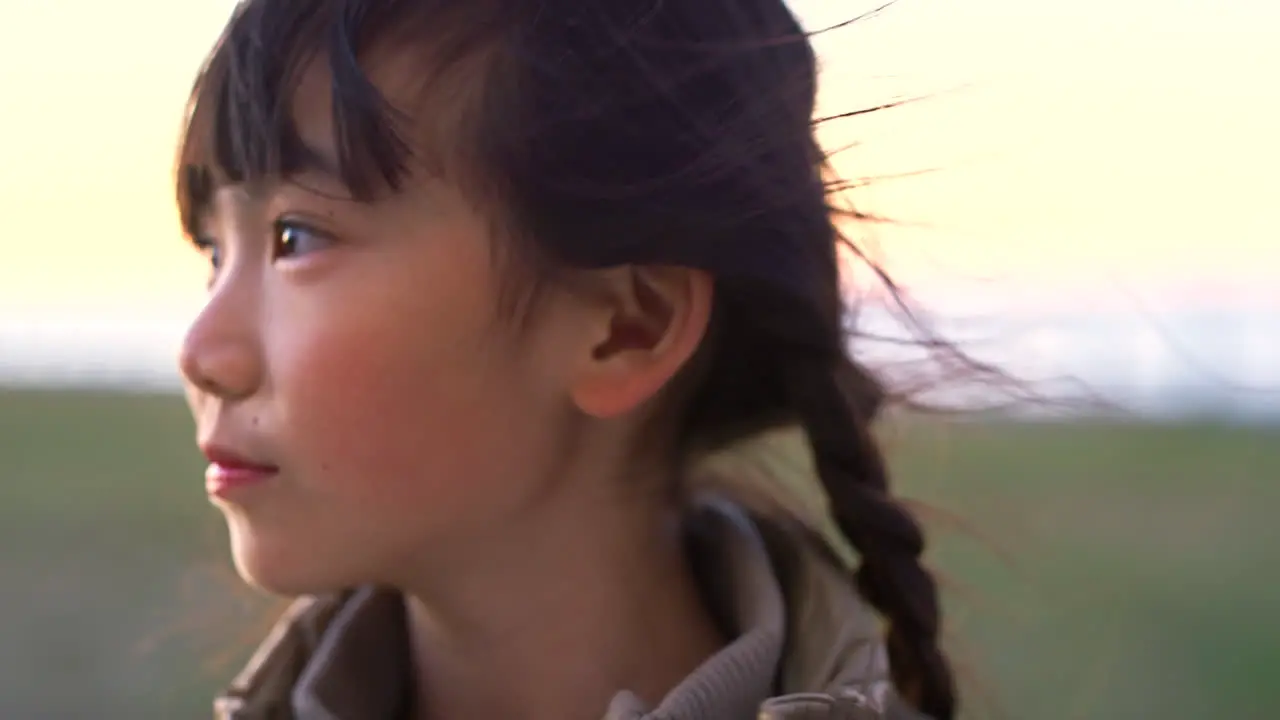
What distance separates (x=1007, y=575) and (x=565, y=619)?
0.91 meters

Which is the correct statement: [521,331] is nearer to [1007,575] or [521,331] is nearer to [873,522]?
[873,522]

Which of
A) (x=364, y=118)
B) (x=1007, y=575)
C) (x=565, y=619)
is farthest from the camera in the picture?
(x=1007, y=575)

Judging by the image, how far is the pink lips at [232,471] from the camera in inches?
30.6

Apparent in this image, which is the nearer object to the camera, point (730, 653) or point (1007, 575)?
point (730, 653)

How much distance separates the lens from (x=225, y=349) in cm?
76

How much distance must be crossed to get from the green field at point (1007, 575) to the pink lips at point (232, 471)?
403mm

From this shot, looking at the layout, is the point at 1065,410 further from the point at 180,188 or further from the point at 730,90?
the point at 180,188

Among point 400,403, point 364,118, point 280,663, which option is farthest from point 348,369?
point 280,663

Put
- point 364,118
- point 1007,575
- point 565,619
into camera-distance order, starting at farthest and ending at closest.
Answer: point 1007,575
point 565,619
point 364,118

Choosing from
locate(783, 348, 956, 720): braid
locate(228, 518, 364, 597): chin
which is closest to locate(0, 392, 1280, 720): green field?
locate(783, 348, 956, 720): braid

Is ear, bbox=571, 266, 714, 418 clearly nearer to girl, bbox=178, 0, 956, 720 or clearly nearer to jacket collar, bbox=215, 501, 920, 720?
girl, bbox=178, 0, 956, 720

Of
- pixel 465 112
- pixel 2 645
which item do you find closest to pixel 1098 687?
pixel 465 112

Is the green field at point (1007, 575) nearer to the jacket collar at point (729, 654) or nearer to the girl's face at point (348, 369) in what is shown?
the jacket collar at point (729, 654)

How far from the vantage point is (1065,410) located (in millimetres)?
1019
